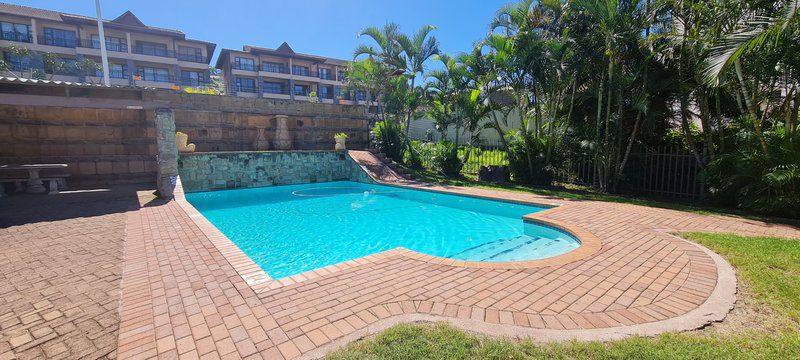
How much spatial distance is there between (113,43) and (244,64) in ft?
43.6

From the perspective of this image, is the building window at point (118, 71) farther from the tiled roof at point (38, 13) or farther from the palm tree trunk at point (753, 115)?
the palm tree trunk at point (753, 115)

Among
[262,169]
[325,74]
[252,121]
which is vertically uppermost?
[325,74]

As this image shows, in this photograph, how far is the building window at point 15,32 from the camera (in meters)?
33.0

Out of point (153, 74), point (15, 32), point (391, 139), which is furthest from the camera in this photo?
point (153, 74)

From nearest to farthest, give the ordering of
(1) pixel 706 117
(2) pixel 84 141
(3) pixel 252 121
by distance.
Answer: (1) pixel 706 117 → (2) pixel 84 141 → (3) pixel 252 121

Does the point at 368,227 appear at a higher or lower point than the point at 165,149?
lower

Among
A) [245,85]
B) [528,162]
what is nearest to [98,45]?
[245,85]

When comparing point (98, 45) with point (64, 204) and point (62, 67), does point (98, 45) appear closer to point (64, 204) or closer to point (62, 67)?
point (62, 67)

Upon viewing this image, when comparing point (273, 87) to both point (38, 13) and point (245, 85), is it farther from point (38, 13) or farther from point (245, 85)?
point (38, 13)

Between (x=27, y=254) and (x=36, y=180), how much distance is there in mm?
7066

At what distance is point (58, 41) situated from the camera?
115 feet

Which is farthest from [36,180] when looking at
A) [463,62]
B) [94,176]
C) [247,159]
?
[463,62]

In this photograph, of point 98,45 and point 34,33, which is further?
point 98,45

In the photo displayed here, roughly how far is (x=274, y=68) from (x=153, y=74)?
14.1 metres
